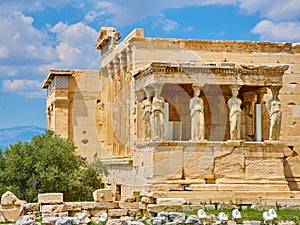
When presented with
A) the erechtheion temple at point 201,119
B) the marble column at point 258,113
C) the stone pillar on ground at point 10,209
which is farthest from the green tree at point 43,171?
the marble column at point 258,113

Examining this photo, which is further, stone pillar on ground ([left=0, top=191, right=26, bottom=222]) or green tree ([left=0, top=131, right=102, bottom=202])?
green tree ([left=0, top=131, right=102, bottom=202])

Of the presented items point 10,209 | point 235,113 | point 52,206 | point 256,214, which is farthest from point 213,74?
point 10,209

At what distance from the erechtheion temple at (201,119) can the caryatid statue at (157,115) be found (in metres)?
0.02

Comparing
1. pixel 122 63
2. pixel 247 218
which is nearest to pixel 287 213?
pixel 247 218

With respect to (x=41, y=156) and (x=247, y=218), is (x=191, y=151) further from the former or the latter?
(x=41, y=156)

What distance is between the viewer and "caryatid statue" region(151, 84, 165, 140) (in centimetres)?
1762

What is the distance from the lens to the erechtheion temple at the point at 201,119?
17.6 meters

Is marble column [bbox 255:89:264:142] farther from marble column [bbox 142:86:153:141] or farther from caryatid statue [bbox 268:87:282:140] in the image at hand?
marble column [bbox 142:86:153:141]

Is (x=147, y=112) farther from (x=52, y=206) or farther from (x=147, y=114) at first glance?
(x=52, y=206)

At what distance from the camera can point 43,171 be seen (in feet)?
63.5

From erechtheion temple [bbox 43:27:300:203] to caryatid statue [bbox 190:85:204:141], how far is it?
25 millimetres

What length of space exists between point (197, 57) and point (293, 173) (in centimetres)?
450

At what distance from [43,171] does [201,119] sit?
467 centimetres

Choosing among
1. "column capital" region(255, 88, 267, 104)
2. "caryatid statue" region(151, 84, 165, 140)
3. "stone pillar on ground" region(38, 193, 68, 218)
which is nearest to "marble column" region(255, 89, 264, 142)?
"column capital" region(255, 88, 267, 104)
